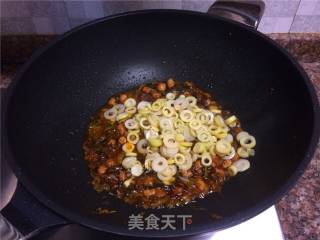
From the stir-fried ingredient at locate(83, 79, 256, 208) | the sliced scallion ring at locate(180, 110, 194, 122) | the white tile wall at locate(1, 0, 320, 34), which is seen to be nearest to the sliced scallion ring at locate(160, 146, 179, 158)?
the stir-fried ingredient at locate(83, 79, 256, 208)

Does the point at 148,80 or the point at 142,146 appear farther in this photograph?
the point at 148,80

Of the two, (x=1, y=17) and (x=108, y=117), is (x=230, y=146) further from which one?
(x=1, y=17)

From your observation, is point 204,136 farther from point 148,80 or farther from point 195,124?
point 148,80

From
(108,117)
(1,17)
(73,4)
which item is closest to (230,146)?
(108,117)

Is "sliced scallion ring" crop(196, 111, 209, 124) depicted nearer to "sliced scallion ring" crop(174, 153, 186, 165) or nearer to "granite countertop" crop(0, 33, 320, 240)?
"sliced scallion ring" crop(174, 153, 186, 165)

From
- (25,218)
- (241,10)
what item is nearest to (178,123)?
(241,10)

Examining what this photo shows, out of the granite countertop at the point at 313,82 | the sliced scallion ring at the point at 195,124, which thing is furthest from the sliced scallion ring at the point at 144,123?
the granite countertop at the point at 313,82

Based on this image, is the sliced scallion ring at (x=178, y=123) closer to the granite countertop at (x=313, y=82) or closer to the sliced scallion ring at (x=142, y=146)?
the sliced scallion ring at (x=142, y=146)
